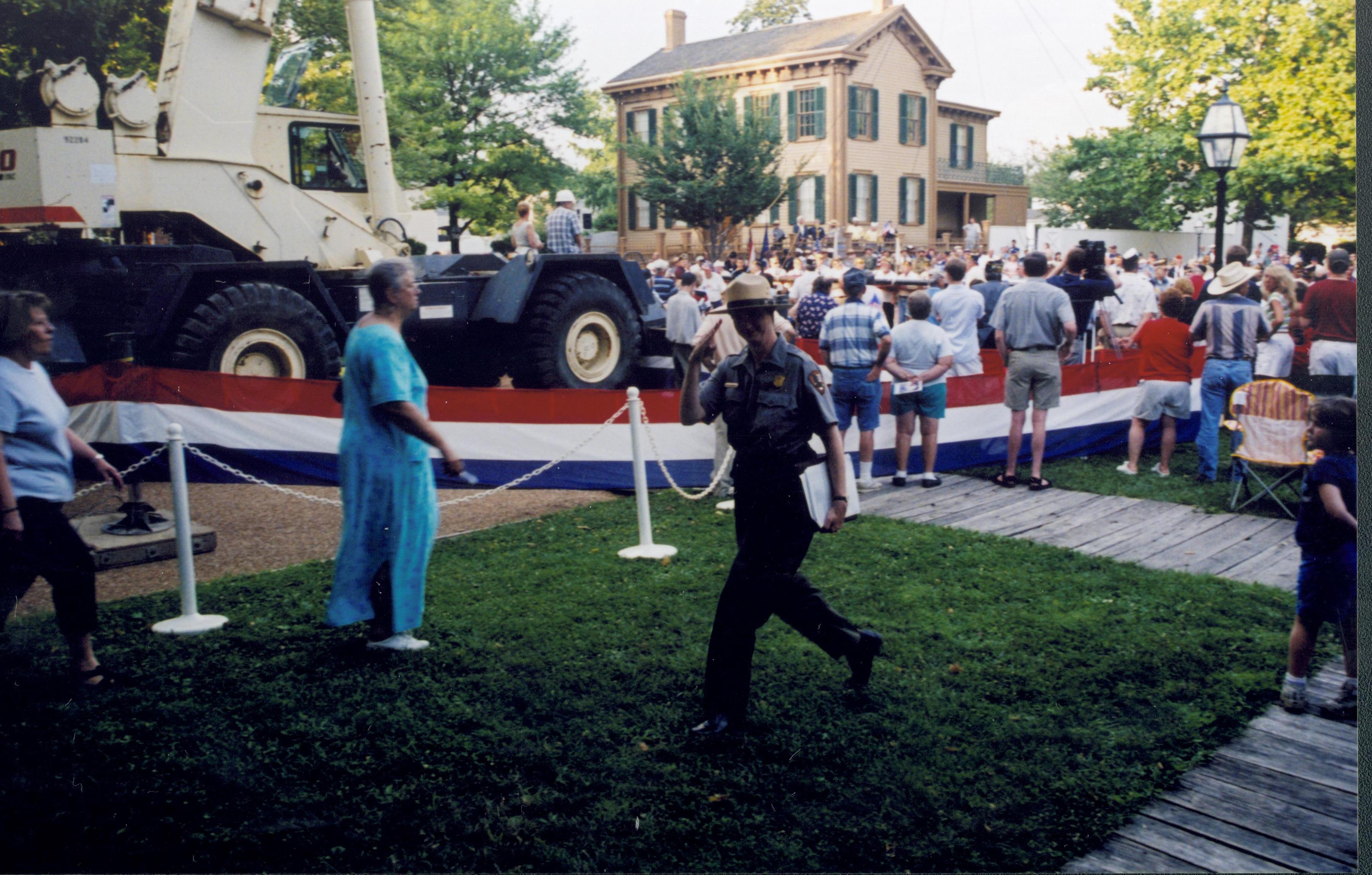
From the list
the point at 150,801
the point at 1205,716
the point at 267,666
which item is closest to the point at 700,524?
the point at 267,666

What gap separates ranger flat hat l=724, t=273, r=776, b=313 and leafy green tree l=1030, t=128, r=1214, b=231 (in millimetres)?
1553

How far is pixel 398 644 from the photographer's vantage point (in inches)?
189

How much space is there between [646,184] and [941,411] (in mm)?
12591

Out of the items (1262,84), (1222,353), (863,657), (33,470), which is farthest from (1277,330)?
(33,470)

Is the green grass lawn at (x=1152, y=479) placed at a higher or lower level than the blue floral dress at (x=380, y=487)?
lower

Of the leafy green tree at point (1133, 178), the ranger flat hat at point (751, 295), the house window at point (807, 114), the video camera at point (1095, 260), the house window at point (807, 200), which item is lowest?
the ranger flat hat at point (751, 295)

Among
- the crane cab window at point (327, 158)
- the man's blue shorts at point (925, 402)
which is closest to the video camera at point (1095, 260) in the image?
the man's blue shorts at point (925, 402)

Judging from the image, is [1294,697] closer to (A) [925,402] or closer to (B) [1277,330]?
(A) [925,402]

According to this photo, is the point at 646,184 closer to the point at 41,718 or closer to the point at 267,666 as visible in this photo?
the point at 267,666

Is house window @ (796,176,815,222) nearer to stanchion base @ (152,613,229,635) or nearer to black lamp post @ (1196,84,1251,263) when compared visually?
stanchion base @ (152,613,229,635)

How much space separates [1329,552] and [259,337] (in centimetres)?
720

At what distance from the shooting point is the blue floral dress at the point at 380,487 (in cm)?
432

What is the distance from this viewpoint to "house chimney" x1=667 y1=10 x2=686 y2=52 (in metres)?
3.98

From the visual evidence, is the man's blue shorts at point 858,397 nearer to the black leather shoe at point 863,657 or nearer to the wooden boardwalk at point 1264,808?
the wooden boardwalk at point 1264,808
